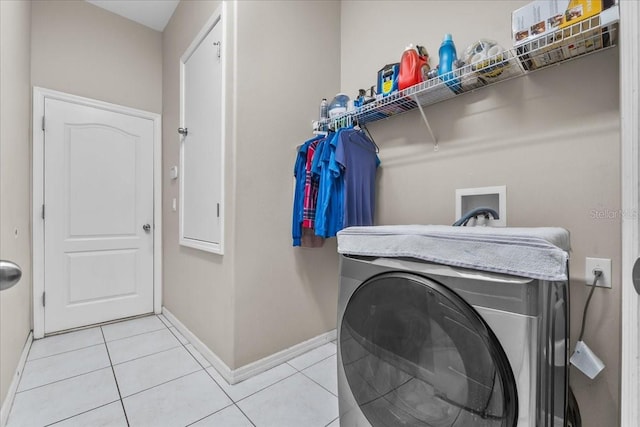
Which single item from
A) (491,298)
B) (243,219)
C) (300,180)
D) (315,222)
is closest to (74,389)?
(243,219)

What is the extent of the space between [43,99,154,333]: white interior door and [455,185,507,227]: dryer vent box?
2.73 m

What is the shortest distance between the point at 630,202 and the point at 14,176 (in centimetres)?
261

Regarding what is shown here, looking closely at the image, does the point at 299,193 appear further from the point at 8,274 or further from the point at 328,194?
the point at 8,274

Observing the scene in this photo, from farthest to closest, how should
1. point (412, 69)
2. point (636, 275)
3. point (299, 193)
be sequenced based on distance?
point (299, 193) < point (412, 69) < point (636, 275)

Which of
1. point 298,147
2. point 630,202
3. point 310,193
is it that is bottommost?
point 630,202

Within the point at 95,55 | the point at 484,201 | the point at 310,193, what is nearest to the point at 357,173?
the point at 310,193

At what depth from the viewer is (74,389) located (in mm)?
1552

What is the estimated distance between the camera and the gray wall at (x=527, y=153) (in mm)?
1121

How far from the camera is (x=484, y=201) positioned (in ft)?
4.77

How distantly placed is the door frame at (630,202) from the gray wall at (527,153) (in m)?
0.77

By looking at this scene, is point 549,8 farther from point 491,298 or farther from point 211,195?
point 211,195

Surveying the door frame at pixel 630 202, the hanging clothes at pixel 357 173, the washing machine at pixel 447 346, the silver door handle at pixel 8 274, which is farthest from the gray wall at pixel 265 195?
the door frame at pixel 630 202

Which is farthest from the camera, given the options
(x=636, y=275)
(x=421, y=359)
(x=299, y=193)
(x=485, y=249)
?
(x=299, y=193)

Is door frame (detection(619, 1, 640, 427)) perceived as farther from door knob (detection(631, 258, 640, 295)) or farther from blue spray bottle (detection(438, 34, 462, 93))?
blue spray bottle (detection(438, 34, 462, 93))
